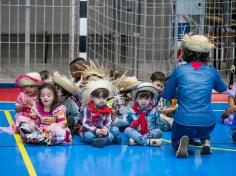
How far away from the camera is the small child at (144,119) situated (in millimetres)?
6152

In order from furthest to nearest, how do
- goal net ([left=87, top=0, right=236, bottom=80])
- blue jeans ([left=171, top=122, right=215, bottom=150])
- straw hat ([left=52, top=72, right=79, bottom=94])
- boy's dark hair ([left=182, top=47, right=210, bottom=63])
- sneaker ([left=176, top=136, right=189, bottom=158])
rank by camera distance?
goal net ([left=87, top=0, right=236, bottom=80]) → straw hat ([left=52, top=72, right=79, bottom=94]) → boy's dark hair ([left=182, top=47, right=210, bottom=63]) → blue jeans ([left=171, top=122, right=215, bottom=150]) → sneaker ([left=176, top=136, right=189, bottom=158])

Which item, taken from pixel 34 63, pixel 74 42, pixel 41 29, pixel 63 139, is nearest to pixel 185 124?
pixel 63 139

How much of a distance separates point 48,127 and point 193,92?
145 centimetres

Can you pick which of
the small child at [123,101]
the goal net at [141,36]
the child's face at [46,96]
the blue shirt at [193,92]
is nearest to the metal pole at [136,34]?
the goal net at [141,36]

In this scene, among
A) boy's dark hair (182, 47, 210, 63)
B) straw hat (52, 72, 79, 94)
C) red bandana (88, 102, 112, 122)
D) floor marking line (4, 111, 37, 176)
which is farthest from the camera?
straw hat (52, 72, 79, 94)

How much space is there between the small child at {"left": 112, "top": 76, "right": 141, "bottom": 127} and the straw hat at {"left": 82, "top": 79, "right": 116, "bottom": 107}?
45cm

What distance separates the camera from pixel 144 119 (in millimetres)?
6203

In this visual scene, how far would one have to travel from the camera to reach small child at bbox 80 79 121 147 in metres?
6.07

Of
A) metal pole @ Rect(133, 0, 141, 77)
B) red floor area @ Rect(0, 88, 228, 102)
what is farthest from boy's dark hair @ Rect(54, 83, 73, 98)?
metal pole @ Rect(133, 0, 141, 77)

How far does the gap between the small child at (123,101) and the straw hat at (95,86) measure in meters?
0.45

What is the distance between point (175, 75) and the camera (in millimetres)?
5832

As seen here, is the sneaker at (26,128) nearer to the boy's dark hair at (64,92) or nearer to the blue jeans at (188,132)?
the boy's dark hair at (64,92)

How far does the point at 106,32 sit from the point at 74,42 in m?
1.23

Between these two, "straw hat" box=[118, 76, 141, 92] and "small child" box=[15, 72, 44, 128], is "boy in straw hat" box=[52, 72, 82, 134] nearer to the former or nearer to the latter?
"small child" box=[15, 72, 44, 128]
